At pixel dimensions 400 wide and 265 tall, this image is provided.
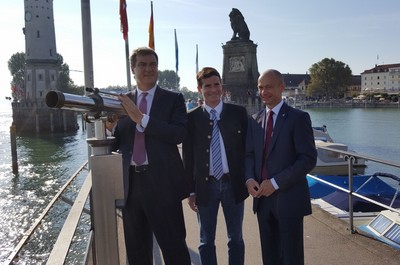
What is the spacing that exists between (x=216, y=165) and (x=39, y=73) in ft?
204

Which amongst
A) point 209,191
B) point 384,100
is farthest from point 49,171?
point 384,100

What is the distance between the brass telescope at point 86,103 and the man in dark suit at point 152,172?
391 mm

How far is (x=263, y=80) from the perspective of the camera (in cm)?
318

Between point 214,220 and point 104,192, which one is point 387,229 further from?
point 104,192

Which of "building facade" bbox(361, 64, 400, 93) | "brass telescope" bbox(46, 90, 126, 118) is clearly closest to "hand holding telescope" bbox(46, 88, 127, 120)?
"brass telescope" bbox(46, 90, 126, 118)

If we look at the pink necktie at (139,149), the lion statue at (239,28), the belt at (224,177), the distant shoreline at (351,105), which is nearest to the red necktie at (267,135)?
the belt at (224,177)

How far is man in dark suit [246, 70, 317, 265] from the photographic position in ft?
10.1

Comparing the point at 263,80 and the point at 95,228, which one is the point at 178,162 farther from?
the point at 263,80

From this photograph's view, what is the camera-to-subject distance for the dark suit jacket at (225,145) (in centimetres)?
348

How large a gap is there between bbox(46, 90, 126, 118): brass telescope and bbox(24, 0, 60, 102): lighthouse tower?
59024 millimetres

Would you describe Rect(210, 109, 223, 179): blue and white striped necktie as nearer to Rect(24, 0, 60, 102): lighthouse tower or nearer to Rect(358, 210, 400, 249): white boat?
Rect(358, 210, 400, 249): white boat

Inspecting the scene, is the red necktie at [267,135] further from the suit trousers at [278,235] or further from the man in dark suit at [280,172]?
the suit trousers at [278,235]

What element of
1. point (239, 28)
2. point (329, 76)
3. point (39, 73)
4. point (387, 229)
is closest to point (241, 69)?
point (239, 28)

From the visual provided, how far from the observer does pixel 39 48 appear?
58.3 metres
